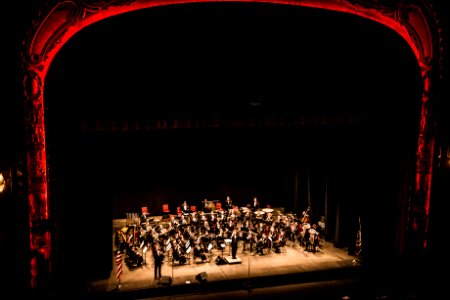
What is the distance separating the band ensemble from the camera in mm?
10706

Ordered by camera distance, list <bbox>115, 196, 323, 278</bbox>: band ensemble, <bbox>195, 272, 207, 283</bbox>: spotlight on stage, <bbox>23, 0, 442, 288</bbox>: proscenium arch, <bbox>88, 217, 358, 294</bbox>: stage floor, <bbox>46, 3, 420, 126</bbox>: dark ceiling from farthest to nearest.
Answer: <bbox>115, 196, 323, 278</bbox>: band ensemble → <bbox>88, 217, 358, 294</bbox>: stage floor → <bbox>195, 272, 207, 283</bbox>: spotlight on stage → <bbox>46, 3, 420, 126</bbox>: dark ceiling → <bbox>23, 0, 442, 288</bbox>: proscenium arch

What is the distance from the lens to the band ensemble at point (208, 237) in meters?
10.7

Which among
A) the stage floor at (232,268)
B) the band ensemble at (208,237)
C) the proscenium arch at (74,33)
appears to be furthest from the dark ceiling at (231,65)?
the stage floor at (232,268)

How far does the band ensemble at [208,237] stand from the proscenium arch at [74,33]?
344 cm

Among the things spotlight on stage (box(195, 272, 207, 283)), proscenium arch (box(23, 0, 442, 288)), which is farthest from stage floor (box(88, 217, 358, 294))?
proscenium arch (box(23, 0, 442, 288))

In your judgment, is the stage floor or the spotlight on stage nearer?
the spotlight on stage

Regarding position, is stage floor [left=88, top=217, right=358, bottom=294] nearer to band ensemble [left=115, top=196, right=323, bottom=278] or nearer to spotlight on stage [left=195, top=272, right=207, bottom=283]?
spotlight on stage [left=195, top=272, right=207, bottom=283]

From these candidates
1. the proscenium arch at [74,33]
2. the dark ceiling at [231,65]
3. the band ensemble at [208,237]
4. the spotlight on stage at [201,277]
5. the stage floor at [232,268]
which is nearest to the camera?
the proscenium arch at [74,33]

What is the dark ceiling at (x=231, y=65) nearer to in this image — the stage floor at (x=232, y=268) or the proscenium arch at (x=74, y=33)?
the proscenium arch at (x=74, y=33)

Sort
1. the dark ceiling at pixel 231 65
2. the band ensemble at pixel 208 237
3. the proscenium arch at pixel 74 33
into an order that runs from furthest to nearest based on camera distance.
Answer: the band ensemble at pixel 208 237 < the dark ceiling at pixel 231 65 < the proscenium arch at pixel 74 33

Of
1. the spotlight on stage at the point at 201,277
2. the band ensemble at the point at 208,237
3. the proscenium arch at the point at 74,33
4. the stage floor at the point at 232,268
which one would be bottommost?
the stage floor at the point at 232,268

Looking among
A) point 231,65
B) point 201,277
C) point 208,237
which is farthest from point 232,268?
point 231,65

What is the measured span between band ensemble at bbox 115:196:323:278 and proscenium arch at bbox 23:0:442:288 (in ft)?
11.3

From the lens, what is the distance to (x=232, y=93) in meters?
9.70
